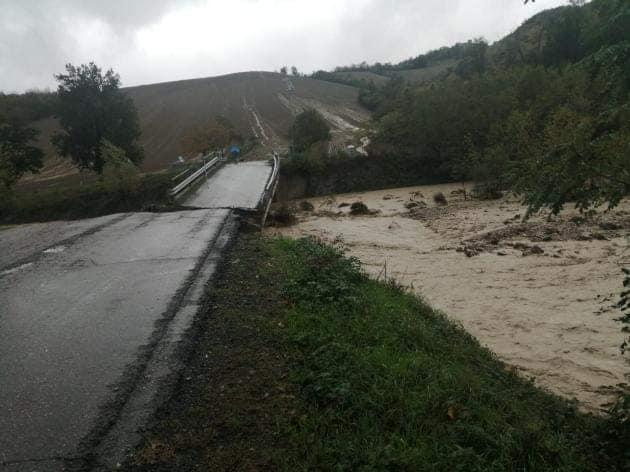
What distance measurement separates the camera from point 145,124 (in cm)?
5675

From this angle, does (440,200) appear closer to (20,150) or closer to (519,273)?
(519,273)

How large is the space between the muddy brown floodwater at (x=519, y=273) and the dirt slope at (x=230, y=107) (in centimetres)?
2559

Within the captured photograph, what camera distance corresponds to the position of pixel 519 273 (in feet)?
39.1

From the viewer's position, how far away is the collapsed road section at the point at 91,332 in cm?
383

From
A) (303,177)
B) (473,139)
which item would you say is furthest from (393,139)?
(303,177)

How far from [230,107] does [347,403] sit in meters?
62.9

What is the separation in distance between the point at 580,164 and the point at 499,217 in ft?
49.6

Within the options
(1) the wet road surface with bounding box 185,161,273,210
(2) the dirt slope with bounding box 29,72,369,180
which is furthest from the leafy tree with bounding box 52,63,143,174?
(1) the wet road surface with bounding box 185,161,273,210

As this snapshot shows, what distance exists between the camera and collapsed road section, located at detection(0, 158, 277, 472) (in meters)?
3.83

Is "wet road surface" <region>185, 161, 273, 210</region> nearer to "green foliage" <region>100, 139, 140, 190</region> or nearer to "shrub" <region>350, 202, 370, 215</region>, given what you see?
"green foliage" <region>100, 139, 140, 190</region>

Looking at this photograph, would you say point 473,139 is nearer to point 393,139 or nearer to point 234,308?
point 393,139

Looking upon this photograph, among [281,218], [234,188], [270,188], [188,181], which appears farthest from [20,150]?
[281,218]

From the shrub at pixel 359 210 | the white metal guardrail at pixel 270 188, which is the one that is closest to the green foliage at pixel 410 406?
the white metal guardrail at pixel 270 188

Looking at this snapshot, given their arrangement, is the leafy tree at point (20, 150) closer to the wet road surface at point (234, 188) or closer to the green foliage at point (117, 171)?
the green foliage at point (117, 171)
